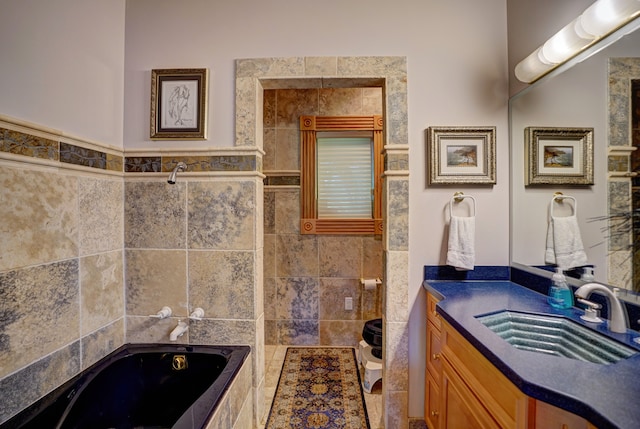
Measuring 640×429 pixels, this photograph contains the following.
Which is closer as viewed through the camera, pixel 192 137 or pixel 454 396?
pixel 454 396

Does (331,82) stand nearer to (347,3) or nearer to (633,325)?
(347,3)

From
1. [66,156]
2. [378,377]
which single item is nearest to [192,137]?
[66,156]

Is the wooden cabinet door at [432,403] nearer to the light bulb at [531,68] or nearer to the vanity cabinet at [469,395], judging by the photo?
the vanity cabinet at [469,395]

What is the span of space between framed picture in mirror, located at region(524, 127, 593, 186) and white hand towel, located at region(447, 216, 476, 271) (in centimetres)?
42

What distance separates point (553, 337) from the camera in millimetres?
1147

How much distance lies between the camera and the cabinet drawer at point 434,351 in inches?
58.0

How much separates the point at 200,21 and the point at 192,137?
73 cm

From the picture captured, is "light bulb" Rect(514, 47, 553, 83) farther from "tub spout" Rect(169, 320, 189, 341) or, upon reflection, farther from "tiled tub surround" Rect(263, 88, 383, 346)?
"tub spout" Rect(169, 320, 189, 341)

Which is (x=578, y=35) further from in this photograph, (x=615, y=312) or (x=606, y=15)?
(x=615, y=312)

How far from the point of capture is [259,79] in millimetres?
1694

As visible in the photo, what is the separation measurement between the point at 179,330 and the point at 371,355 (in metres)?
1.48

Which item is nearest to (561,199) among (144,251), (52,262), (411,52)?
(411,52)

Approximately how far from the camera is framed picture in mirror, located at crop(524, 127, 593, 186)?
1271 mm

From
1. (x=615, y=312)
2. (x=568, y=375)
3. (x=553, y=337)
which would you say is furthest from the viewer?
(x=553, y=337)
